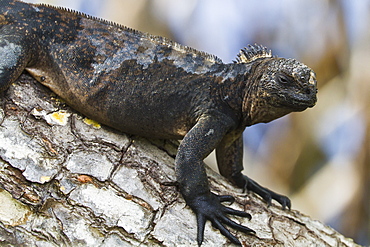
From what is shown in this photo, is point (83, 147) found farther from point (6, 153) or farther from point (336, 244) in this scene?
point (336, 244)

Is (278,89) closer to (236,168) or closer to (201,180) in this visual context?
(201,180)

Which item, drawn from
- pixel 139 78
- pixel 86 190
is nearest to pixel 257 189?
pixel 139 78

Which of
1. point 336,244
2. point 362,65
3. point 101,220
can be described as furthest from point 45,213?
Answer: point 362,65

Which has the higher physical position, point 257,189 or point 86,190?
point 257,189

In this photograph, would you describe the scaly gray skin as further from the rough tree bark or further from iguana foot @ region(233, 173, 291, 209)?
iguana foot @ region(233, 173, 291, 209)

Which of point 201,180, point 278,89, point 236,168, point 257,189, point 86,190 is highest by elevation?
point 278,89

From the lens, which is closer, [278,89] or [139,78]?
[278,89]

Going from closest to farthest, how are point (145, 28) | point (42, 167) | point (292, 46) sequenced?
point (42, 167) → point (145, 28) → point (292, 46)
